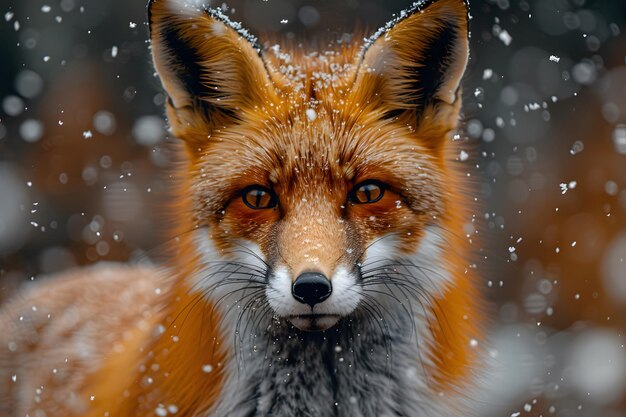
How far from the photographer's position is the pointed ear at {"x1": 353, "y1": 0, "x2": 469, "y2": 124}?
2.78 m

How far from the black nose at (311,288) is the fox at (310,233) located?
0.03 metres

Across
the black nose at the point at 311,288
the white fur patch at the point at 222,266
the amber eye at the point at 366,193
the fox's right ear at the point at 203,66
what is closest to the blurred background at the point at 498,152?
the fox's right ear at the point at 203,66

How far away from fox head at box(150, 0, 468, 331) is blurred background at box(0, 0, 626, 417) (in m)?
4.32

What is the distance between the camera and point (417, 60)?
9.41 feet

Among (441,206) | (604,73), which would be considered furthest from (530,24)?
(441,206)

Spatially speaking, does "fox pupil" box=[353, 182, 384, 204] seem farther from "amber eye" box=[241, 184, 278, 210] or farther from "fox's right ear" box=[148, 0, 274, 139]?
"fox's right ear" box=[148, 0, 274, 139]

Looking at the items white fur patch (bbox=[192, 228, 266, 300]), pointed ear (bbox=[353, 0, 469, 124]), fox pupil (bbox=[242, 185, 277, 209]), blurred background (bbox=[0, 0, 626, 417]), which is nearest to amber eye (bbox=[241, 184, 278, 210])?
fox pupil (bbox=[242, 185, 277, 209])

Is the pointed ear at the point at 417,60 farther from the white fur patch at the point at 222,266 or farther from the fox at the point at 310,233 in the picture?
the white fur patch at the point at 222,266

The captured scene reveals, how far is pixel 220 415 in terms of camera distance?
8.45 ft

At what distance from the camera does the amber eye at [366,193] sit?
8.22ft

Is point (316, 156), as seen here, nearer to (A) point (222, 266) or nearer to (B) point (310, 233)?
(B) point (310, 233)

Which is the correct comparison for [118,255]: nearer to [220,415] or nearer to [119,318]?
[119,318]

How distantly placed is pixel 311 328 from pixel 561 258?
5969mm

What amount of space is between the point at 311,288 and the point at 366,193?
1.63 feet
